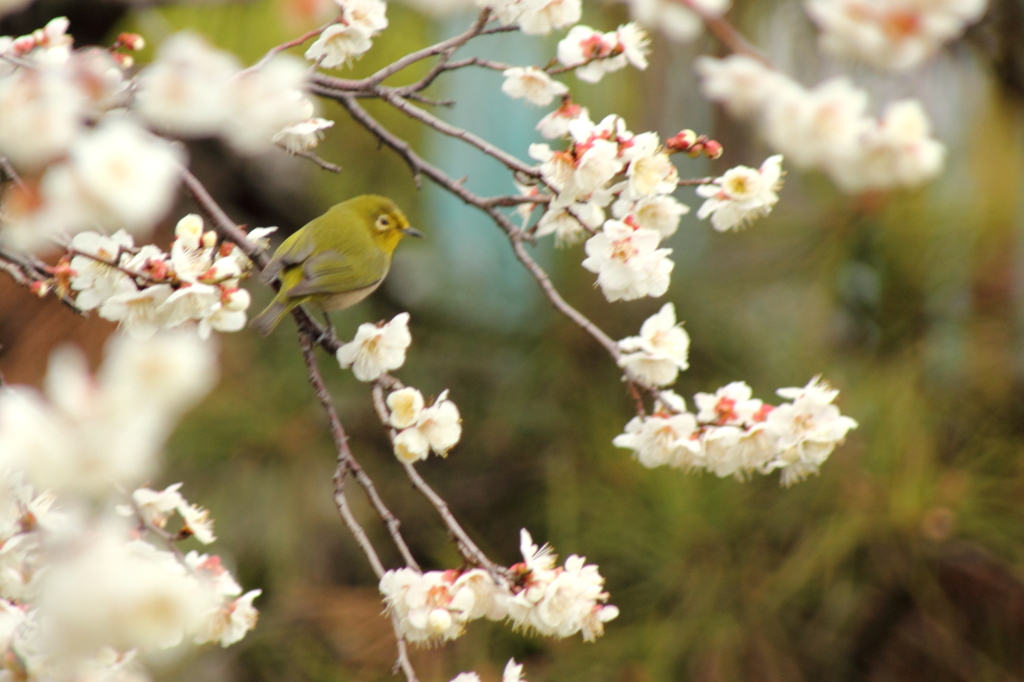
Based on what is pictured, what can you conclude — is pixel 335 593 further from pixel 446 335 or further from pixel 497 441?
pixel 446 335

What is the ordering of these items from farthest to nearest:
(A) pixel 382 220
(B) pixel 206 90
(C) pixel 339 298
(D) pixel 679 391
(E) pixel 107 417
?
(D) pixel 679 391, (A) pixel 382 220, (C) pixel 339 298, (B) pixel 206 90, (E) pixel 107 417

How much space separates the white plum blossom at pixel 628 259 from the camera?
0.68 meters

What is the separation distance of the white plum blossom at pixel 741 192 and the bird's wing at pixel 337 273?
42 centimetres

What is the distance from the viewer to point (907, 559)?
4.27 ft

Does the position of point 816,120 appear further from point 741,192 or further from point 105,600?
point 105,600

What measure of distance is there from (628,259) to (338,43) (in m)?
0.32

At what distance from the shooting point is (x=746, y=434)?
705 millimetres

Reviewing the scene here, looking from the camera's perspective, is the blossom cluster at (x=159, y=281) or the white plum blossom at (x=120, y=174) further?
the blossom cluster at (x=159, y=281)

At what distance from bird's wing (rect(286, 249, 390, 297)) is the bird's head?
54mm

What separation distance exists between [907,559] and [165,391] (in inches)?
49.8

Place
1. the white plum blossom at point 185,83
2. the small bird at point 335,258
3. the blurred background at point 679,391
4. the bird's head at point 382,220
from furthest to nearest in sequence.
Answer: the blurred background at point 679,391 < the bird's head at point 382,220 < the small bird at point 335,258 < the white plum blossom at point 185,83

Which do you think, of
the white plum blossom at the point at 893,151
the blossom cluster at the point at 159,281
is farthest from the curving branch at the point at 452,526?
the white plum blossom at the point at 893,151

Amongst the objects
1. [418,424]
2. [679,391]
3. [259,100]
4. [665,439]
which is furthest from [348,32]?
[679,391]

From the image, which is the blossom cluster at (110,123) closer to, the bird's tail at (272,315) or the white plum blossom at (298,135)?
the white plum blossom at (298,135)
